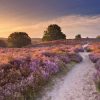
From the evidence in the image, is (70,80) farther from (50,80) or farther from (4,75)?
(4,75)

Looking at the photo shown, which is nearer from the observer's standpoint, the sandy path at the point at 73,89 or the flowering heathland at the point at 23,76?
the flowering heathland at the point at 23,76

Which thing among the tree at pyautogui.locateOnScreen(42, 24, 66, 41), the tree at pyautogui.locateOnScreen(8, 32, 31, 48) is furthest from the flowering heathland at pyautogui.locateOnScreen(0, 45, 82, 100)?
the tree at pyautogui.locateOnScreen(42, 24, 66, 41)

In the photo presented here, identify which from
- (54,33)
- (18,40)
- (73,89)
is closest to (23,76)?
(73,89)

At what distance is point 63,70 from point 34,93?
7439mm

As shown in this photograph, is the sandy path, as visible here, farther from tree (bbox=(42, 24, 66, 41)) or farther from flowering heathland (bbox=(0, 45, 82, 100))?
tree (bbox=(42, 24, 66, 41))

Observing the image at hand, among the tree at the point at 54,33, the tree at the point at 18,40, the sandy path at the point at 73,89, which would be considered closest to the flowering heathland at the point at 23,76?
the sandy path at the point at 73,89

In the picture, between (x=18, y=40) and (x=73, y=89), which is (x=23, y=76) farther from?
(x=18, y=40)

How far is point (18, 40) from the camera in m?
83.2

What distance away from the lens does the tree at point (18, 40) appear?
271 feet

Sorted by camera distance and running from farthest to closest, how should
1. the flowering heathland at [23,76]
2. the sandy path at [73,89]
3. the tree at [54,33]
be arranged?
the tree at [54,33]
the sandy path at [73,89]
the flowering heathland at [23,76]

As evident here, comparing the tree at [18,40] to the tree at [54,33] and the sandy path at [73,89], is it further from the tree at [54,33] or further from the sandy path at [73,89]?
the sandy path at [73,89]

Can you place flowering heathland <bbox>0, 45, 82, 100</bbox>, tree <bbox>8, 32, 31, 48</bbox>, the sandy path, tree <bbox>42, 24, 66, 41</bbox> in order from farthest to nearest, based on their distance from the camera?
tree <bbox>42, 24, 66, 41</bbox> < tree <bbox>8, 32, 31, 48</bbox> < the sandy path < flowering heathland <bbox>0, 45, 82, 100</bbox>

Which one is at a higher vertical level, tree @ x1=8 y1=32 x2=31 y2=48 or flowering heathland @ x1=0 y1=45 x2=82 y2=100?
tree @ x1=8 y1=32 x2=31 y2=48

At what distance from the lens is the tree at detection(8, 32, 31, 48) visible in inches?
3248
